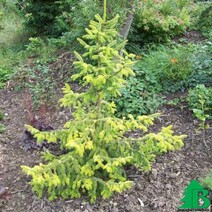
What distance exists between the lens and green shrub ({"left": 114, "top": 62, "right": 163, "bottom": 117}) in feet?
15.0

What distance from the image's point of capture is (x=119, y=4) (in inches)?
219

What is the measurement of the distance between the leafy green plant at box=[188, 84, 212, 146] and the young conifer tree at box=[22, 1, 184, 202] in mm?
1240

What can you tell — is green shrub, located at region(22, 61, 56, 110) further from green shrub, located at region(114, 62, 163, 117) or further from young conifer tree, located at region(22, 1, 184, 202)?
young conifer tree, located at region(22, 1, 184, 202)

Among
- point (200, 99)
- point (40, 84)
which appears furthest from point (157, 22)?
point (40, 84)

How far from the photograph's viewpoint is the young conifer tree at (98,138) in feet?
9.66

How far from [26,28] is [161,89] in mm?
4293

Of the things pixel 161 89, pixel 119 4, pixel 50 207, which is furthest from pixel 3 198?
pixel 119 4

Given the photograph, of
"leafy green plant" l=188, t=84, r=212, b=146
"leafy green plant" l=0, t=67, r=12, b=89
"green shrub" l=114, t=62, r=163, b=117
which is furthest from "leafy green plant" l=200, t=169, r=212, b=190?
"leafy green plant" l=0, t=67, r=12, b=89

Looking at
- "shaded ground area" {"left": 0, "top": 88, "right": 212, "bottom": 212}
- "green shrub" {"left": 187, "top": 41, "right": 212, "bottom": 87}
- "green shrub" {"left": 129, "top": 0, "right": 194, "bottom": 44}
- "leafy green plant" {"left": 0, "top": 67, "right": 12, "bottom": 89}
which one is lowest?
"shaded ground area" {"left": 0, "top": 88, "right": 212, "bottom": 212}

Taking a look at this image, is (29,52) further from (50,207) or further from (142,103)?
(50,207)

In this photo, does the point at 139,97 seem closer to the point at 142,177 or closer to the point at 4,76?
the point at 142,177

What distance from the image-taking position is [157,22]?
6.21 meters

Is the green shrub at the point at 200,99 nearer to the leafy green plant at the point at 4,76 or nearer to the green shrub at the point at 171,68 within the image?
the green shrub at the point at 171,68

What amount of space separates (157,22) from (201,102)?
2345mm
